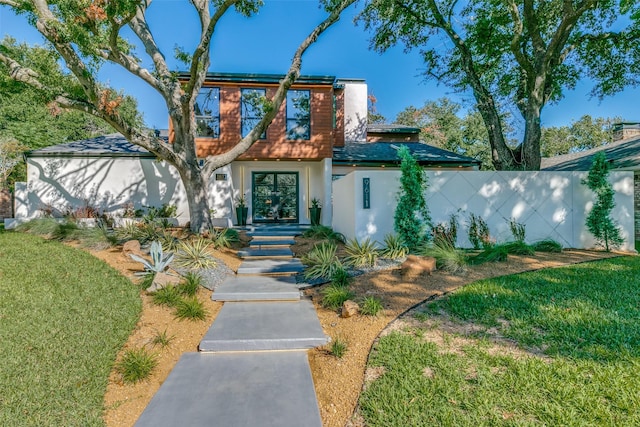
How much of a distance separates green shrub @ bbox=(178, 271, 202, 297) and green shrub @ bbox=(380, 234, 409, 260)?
12.4 ft

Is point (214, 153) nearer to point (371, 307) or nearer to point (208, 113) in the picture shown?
point (208, 113)

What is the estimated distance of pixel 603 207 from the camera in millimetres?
8188

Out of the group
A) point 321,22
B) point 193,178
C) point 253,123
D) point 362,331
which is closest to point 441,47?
point 321,22

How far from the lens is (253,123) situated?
12.0 m

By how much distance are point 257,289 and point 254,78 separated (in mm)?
8852

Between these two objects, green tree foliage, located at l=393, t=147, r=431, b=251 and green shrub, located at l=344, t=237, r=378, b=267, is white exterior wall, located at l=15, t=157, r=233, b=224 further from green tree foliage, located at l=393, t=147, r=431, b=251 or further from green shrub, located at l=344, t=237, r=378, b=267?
green tree foliage, located at l=393, t=147, r=431, b=251

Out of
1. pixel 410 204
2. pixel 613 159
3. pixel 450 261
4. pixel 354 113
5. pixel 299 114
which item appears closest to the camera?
pixel 450 261

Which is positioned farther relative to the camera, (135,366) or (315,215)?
(315,215)

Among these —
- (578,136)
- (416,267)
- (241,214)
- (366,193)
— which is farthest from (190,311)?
(578,136)

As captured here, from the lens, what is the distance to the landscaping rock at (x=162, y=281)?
5.18m

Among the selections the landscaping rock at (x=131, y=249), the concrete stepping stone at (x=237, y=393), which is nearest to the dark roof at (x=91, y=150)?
the landscaping rock at (x=131, y=249)

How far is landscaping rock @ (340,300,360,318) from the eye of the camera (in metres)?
4.42

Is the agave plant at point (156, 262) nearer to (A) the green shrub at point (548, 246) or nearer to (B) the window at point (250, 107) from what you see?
(B) the window at point (250, 107)

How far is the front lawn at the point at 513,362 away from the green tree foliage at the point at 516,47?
754 centimetres
